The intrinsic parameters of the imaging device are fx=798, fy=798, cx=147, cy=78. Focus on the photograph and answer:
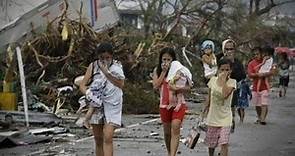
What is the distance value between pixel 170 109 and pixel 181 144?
295 cm

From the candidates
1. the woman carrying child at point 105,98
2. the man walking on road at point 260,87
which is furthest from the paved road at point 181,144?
the woman carrying child at point 105,98

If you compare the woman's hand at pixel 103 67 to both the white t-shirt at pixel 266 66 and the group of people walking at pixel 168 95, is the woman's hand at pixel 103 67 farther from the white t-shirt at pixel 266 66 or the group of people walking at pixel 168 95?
the white t-shirt at pixel 266 66

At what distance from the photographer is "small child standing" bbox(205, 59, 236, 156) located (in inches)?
Answer: 423

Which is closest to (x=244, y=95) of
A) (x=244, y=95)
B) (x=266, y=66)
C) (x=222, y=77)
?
(x=244, y=95)

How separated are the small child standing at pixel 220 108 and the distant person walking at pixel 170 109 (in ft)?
1.32

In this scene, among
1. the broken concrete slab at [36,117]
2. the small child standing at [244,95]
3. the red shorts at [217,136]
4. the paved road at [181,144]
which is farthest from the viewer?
the small child standing at [244,95]

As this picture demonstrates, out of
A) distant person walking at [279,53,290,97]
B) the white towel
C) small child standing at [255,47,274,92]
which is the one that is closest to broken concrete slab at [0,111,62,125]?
small child standing at [255,47,274,92]

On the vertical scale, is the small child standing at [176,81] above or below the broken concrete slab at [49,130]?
above

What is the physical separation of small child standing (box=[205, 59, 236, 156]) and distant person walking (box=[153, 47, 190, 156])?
402 millimetres

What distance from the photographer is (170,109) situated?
10938 millimetres

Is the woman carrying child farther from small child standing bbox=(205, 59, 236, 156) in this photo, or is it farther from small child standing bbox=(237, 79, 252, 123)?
small child standing bbox=(237, 79, 252, 123)

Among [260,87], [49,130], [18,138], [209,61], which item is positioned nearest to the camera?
[209,61]

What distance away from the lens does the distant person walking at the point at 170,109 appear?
10828 mm

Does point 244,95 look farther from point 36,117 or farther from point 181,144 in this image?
point 36,117
